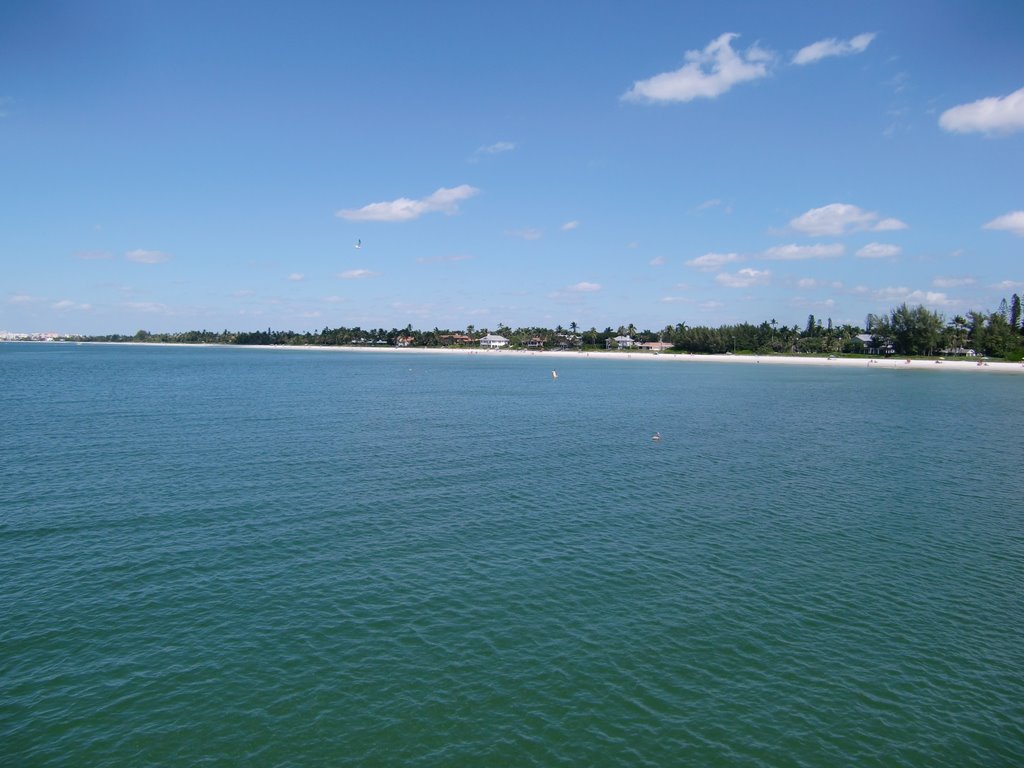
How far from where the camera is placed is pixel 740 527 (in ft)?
118

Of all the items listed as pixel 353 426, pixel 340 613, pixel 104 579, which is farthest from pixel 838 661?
pixel 353 426

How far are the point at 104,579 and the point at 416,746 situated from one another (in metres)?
18.4

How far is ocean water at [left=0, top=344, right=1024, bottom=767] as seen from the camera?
59.6 feet

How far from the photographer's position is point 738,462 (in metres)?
54.1

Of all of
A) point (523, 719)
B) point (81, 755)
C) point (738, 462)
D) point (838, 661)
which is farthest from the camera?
point (738, 462)

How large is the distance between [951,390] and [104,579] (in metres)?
147

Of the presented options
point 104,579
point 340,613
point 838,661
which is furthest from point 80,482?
point 838,661

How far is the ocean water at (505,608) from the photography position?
59.6ft

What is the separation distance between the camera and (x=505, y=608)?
A: 2539 centimetres

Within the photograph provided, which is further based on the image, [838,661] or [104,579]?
[104,579]

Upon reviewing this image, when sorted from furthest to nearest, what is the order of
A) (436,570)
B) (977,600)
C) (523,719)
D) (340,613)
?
(436,570) → (977,600) → (340,613) → (523,719)

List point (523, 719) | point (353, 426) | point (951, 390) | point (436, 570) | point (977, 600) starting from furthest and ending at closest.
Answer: point (951, 390) → point (353, 426) → point (436, 570) → point (977, 600) → point (523, 719)

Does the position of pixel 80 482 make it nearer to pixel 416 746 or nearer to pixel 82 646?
pixel 82 646

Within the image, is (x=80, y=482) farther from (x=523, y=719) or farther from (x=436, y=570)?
(x=523, y=719)
